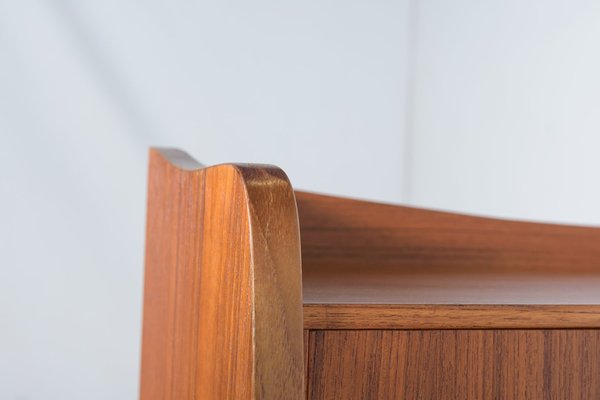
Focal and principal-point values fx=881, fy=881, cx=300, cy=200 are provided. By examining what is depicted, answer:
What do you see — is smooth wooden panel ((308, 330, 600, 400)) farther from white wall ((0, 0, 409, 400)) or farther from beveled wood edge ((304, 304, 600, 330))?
white wall ((0, 0, 409, 400))

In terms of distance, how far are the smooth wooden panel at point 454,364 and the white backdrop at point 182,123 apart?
1013 mm

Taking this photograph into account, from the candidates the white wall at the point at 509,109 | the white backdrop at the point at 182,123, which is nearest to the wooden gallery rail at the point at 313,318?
the white wall at the point at 509,109

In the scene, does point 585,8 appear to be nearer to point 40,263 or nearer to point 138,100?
point 138,100

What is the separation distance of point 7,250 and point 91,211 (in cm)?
18

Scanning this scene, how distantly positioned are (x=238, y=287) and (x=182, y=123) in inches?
61.1

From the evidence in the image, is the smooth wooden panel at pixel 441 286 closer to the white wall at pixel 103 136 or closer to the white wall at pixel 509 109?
the white wall at pixel 509 109

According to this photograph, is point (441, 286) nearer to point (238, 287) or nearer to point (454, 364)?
point (454, 364)

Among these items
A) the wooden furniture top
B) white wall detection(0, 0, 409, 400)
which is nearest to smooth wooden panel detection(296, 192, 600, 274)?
the wooden furniture top

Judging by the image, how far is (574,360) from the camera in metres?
0.51

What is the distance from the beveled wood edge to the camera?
46 centimetres

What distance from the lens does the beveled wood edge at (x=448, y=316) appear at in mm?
460

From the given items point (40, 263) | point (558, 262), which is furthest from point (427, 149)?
point (558, 262)

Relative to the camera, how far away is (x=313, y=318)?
0.45 metres

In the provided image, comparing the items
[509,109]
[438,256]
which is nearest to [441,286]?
[438,256]
